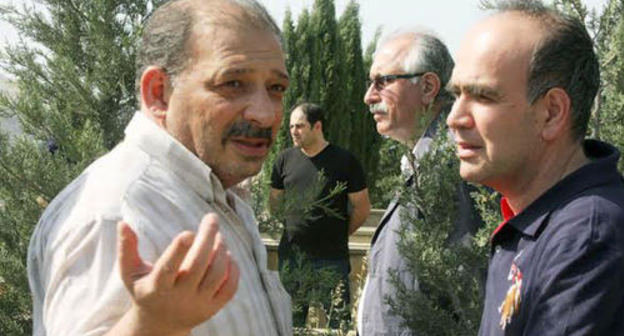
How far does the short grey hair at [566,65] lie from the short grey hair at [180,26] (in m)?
0.66

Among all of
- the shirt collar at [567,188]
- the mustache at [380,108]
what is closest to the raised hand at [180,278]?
the shirt collar at [567,188]

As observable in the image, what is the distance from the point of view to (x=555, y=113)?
2.23 metres

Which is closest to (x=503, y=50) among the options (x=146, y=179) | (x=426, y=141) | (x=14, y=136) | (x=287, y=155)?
(x=146, y=179)

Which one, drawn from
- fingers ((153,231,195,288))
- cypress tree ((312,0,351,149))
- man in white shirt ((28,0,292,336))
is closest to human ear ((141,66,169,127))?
man in white shirt ((28,0,292,336))

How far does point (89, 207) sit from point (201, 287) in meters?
0.54

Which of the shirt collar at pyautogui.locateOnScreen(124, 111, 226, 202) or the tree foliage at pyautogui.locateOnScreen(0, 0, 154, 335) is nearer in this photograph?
the shirt collar at pyautogui.locateOnScreen(124, 111, 226, 202)

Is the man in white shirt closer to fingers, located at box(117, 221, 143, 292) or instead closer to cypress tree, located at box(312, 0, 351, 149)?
fingers, located at box(117, 221, 143, 292)

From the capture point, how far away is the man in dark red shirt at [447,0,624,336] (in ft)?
6.46

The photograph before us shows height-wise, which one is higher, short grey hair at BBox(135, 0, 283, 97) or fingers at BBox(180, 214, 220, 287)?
short grey hair at BBox(135, 0, 283, 97)

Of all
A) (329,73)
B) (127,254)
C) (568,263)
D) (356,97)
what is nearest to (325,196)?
(568,263)

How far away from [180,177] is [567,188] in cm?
91

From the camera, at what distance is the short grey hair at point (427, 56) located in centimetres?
420

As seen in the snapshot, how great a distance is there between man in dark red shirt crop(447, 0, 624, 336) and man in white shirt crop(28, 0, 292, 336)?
1.70ft

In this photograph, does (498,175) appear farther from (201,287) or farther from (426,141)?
(426,141)
